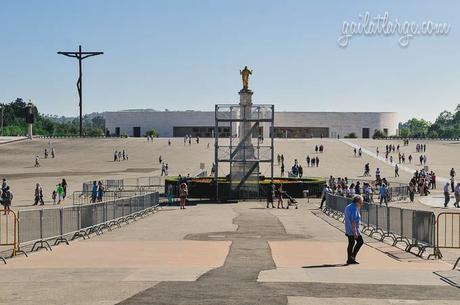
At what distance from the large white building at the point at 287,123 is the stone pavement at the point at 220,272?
157 metres

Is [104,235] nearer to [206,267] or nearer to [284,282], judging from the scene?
[206,267]

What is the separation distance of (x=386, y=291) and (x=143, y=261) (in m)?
5.59

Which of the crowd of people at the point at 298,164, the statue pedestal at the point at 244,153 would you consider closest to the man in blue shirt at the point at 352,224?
the statue pedestal at the point at 244,153

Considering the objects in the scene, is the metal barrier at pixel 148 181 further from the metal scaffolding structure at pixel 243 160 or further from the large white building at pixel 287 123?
the large white building at pixel 287 123

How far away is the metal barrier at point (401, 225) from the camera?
1711cm

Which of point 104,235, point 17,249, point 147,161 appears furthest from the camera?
point 147,161

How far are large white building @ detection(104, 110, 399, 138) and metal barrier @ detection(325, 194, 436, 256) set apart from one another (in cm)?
15495

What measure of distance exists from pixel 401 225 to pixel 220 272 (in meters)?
7.58

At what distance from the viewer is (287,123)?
18025 centimetres

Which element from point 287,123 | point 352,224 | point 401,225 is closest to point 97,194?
point 401,225

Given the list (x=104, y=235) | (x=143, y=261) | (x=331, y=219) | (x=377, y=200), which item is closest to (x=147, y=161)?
(x=377, y=200)

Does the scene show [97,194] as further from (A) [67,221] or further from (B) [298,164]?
(B) [298,164]

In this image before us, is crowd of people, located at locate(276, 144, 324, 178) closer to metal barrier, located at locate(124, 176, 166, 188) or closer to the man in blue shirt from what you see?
metal barrier, located at locate(124, 176, 166, 188)

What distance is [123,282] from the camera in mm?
11945
